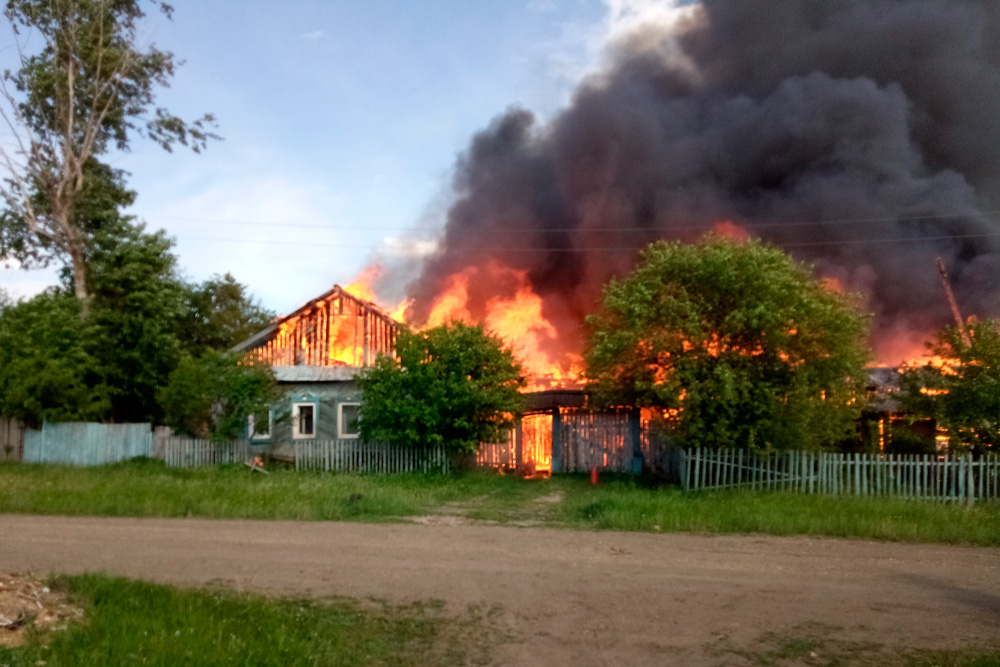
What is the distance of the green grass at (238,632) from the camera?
20.8ft

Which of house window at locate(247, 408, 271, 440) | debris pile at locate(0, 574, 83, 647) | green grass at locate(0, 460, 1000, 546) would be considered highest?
house window at locate(247, 408, 271, 440)

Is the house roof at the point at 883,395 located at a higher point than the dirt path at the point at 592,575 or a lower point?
higher

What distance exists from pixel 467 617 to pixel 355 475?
559 inches

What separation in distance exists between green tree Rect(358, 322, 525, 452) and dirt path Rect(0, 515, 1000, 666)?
25.8ft

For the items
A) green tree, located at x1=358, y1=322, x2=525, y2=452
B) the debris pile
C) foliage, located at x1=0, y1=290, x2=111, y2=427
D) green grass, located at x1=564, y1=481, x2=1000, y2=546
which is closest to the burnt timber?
green tree, located at x1=358, y1=322, x2=525, y2=452

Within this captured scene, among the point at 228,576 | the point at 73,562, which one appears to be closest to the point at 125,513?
the point at 73,562

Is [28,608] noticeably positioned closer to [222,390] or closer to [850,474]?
[850,474]

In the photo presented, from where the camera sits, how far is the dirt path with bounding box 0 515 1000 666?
7.38 m

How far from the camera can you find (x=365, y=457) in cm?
2302

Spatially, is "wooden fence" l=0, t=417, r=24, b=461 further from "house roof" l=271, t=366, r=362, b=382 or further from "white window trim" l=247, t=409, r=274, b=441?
"house roof" l=271, t=366, r=362, b=382

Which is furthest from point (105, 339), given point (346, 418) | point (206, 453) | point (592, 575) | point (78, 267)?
point (592, 575)

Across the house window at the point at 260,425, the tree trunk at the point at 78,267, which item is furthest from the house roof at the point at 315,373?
the tree trunk at the point at 78,267

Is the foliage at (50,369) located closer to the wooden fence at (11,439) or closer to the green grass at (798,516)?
the wooden fence at (11,439)

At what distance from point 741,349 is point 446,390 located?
7743 millimetres
